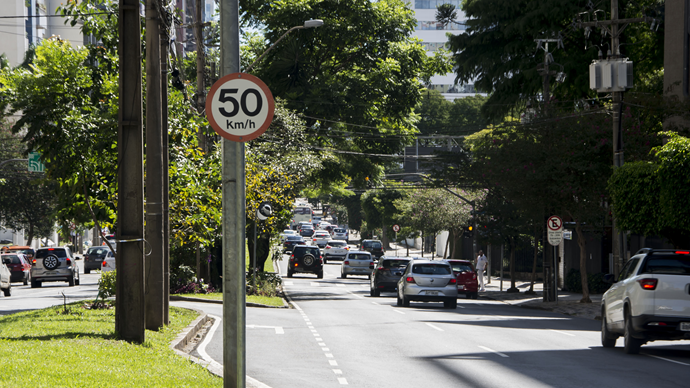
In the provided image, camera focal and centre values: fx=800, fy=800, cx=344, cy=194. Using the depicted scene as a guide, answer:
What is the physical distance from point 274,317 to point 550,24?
1986cm

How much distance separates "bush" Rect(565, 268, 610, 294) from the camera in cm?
3422

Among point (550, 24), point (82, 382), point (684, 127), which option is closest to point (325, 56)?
point (550, 24)

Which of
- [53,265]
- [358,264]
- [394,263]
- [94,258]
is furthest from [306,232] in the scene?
[394,263]

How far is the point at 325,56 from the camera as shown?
3697 cm

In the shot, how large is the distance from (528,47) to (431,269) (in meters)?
13.8

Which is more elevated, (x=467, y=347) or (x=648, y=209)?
(x=648, y=209)

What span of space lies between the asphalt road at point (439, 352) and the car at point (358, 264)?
22.6 meters

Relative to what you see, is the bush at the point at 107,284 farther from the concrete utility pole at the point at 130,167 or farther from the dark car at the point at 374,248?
the dark car at the point at 374,248

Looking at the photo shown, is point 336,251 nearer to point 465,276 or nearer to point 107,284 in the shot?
point 465,276

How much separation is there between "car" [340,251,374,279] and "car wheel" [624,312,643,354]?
3219 cm

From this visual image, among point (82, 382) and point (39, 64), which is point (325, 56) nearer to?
point (39, 64)

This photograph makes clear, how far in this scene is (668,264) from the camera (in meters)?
14.0

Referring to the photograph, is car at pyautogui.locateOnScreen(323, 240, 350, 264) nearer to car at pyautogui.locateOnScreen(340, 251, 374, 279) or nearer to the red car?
car at pyautogui.locateOnScreen(340, 251, 374, 279)

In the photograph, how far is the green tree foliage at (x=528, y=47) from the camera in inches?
1335
